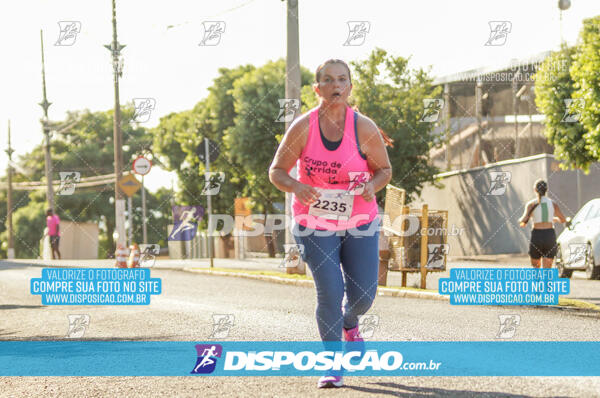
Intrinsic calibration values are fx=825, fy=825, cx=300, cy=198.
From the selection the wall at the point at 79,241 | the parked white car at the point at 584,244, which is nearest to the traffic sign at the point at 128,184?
the parked white car at the point at 584,244

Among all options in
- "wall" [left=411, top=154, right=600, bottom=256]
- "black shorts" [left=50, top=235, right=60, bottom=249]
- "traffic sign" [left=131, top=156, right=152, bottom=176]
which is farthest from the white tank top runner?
"black shorts" [left=50, top=235, right=60, bottom=249]

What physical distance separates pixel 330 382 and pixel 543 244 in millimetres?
7529

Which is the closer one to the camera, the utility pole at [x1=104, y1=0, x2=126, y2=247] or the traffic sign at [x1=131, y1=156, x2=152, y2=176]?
the traffic sign at [x1=131, y1=156, x2=152, y2=176]

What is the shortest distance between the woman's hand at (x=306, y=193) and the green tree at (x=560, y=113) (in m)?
18.1

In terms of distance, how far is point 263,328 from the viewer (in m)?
8.38

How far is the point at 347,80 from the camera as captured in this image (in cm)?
509

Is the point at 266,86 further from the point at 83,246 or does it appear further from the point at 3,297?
the point at 3,297

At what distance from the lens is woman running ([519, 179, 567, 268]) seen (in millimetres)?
11836

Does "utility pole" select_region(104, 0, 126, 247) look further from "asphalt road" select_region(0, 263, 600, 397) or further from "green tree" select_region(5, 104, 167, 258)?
"green tree" select_region(5, 104, 167, 258)

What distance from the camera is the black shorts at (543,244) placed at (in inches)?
Answer: 465

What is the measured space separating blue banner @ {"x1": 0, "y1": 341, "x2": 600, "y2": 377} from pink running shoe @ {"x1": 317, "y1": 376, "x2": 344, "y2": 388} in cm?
6

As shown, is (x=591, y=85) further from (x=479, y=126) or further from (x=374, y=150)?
(x=374, y=150)

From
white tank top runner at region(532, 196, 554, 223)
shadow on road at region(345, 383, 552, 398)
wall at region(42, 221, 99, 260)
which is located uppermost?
white tank top runner at region(532, 196, 554, 223)

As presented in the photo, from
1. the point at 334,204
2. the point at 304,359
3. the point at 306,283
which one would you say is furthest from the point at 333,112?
the point at 306,283
